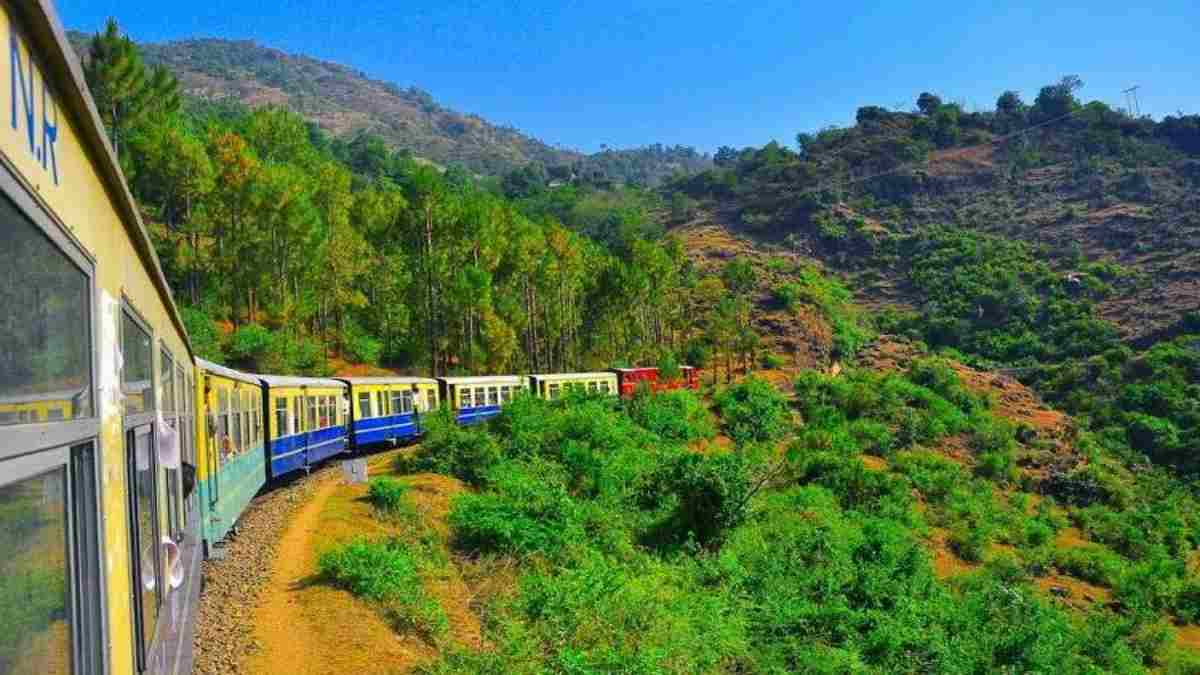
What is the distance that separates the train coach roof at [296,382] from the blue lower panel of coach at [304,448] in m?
0.93

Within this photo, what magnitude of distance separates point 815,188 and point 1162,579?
73.3 metres

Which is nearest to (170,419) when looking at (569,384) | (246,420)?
(246,420)

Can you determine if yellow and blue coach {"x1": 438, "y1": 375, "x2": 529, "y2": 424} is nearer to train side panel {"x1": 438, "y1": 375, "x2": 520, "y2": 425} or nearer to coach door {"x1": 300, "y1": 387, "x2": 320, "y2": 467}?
train side panel {"x1": 438, "y1": 375, "x2": 520, "y2": 425}

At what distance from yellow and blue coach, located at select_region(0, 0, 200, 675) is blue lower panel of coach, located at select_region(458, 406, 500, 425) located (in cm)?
2284

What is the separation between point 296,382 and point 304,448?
1506 millimetres

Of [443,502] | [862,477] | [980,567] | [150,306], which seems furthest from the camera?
[862,477]

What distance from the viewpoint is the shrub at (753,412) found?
102 ft

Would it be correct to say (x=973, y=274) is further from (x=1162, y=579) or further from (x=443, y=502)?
(x=443, y=502)

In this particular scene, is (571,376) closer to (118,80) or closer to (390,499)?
(390,499)

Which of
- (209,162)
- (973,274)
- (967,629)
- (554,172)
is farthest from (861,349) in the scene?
(554,172)

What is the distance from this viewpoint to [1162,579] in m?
23.8

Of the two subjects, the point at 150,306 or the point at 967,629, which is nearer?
the point at 150,306

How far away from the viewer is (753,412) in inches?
1271

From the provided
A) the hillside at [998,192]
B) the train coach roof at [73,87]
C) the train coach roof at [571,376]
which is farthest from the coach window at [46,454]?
the hillside at [998,192]
